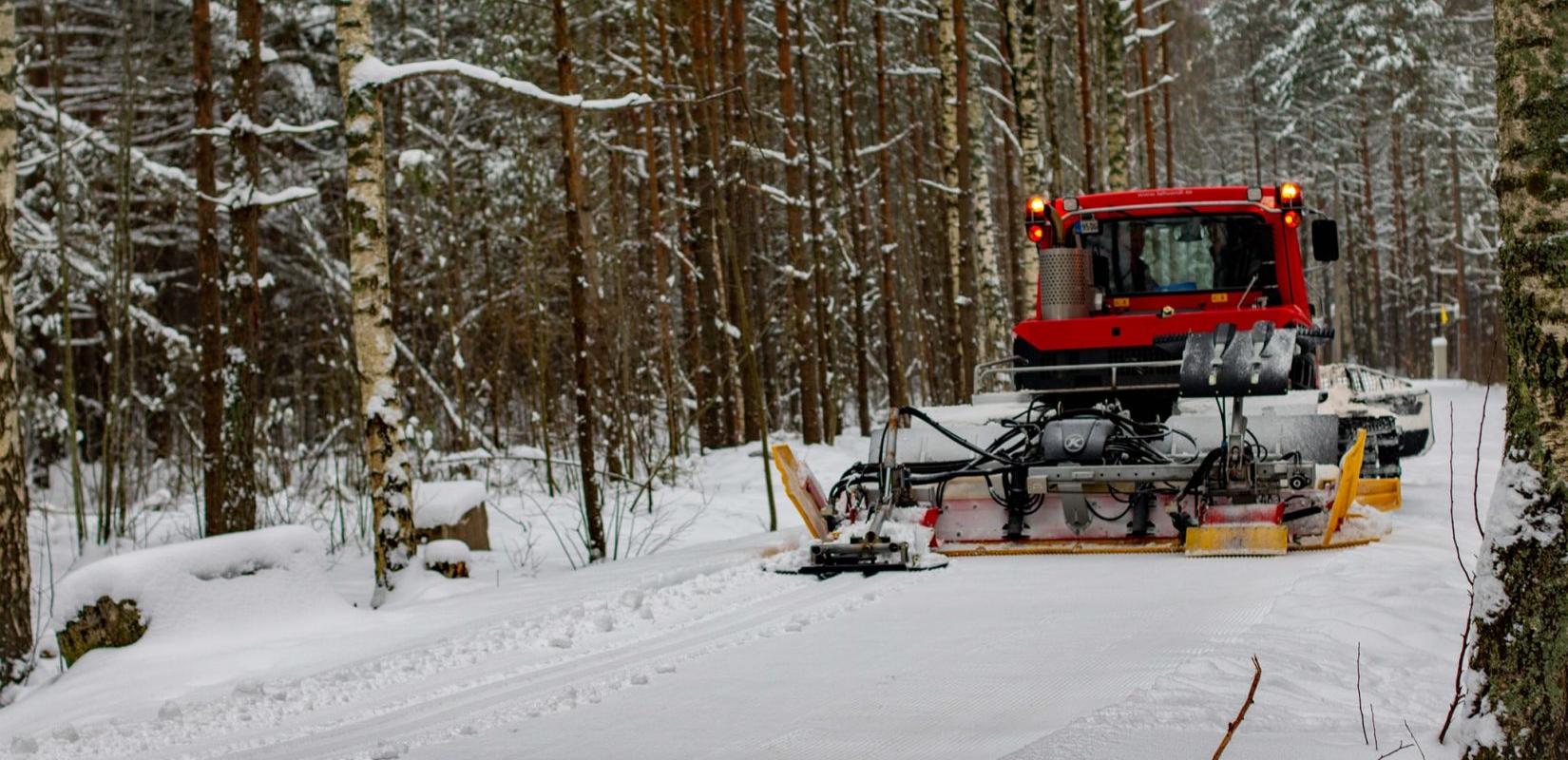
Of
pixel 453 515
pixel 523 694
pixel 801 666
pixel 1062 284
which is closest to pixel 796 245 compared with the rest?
pixel 1062 284

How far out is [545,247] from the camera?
2275 centimetres

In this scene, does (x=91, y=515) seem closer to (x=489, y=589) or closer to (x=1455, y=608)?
(x=489, y=589)

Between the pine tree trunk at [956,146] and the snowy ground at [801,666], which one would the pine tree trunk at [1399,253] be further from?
the snowy ground at [801,666]

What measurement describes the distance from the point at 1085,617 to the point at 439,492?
5.51 meters

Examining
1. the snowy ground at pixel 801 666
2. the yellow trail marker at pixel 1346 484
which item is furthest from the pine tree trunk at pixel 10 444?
the yellow trail marker at pixel 1346 484

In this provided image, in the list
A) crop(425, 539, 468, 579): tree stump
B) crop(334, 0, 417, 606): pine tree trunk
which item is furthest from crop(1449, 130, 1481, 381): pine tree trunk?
crop(334, 0, 417, 606): pine tree trunk

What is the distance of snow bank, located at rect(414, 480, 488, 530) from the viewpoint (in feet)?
33.5

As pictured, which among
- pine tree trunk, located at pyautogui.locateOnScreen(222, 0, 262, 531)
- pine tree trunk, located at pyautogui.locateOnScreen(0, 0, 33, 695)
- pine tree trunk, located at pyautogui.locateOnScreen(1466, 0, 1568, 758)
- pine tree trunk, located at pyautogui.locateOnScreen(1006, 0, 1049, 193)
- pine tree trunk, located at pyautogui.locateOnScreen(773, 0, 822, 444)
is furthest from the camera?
pine tree trunk, located at pyautogui.locateOnScreen(773, 0, 822, 444)

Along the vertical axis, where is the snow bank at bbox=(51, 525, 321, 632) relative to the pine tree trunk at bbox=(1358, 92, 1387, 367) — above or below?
below

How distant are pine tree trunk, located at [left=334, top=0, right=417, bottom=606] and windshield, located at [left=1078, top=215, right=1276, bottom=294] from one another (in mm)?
5382

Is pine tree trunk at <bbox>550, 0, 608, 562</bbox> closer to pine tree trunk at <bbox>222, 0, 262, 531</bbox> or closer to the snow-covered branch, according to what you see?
the snow-covered branch

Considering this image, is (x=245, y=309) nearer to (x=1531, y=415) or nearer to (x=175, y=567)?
(x=175, y=567)

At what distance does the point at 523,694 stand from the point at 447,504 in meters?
4.63

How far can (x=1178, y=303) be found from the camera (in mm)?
11227
